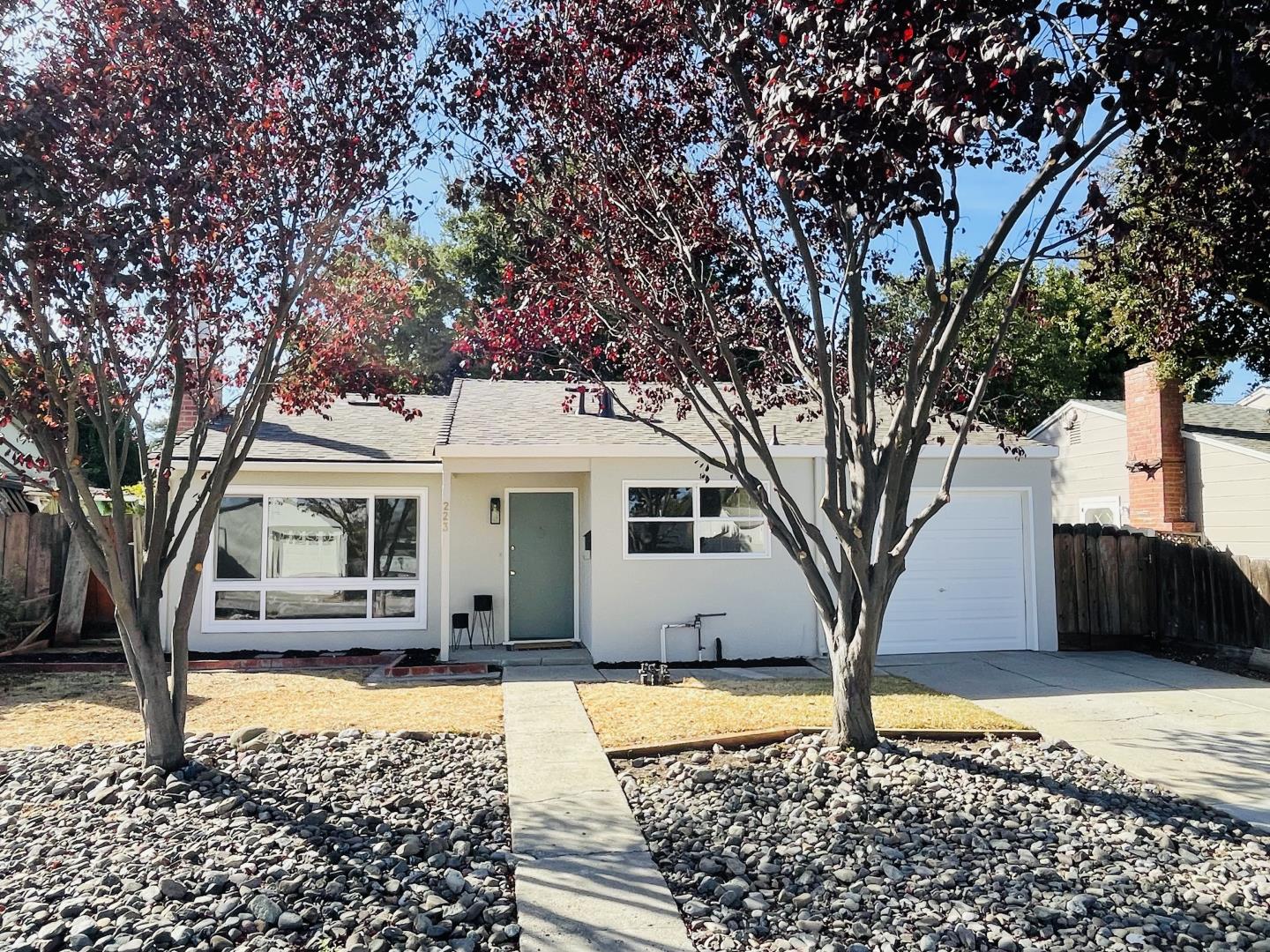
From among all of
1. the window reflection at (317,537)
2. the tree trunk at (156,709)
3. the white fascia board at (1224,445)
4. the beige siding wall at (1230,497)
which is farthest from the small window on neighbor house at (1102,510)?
the tree trunk at (156,709)

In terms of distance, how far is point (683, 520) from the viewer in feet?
36.2

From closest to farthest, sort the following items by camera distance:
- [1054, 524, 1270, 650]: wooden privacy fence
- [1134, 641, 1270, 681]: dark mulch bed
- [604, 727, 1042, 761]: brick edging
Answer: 1. [604, 727, 1042, 761]: brick edging
2. [1134, 641, 1270, 681]: dark mulch bed
3. [1054, 524, 1270, 650]: wooden privacy fence

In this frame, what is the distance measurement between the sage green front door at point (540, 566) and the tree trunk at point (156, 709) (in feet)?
21.5

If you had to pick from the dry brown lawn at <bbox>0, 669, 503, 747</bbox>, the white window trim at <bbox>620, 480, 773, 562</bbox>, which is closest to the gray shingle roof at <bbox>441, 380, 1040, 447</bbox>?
the white window trim at <bbox>620, 480, 773, 562</bbox>

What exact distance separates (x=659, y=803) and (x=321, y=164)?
15.9 ft

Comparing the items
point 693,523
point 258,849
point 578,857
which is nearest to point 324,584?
point 693,523

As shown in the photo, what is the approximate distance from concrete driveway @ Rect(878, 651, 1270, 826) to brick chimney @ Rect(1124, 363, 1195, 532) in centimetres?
341

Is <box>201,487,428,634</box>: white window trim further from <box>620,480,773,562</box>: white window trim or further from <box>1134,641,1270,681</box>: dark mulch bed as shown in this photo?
<box>1134,641,1270,681</box>: dark mulch bed

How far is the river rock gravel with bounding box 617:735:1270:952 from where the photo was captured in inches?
153

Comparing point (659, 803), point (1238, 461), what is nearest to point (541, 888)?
point (659, 803)

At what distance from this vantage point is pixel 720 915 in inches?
158

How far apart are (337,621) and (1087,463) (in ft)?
44.6

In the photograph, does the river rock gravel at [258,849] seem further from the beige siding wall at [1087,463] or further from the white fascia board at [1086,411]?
the white fascia board at [1086,411]

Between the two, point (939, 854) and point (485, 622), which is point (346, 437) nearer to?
point (485, 622)
